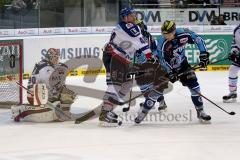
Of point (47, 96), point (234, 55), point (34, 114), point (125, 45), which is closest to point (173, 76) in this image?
point (125, 45)

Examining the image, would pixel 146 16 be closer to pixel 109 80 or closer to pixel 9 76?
pixel 9 76

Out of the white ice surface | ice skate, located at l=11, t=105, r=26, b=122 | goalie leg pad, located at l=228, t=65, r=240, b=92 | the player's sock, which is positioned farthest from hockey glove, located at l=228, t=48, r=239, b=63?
ice skate, located at l=11, t=105, r=26, b=122

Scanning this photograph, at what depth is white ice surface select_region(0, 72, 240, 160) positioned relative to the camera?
5.27 metres

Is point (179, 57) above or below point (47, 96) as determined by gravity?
above

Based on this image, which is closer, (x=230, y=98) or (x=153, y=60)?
(x=153, y=60)

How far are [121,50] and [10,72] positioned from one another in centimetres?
221

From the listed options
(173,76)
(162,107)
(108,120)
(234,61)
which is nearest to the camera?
(108,120)

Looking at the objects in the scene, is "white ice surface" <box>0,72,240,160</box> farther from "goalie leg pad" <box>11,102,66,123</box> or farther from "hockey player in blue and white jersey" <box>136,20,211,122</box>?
"hockey player in blue and white jersey" <box>136,20,211,122</box>

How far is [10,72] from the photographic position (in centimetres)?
862

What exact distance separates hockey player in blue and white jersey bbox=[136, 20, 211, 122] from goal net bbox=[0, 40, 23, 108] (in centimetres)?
216

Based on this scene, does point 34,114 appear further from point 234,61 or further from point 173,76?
point 234,61

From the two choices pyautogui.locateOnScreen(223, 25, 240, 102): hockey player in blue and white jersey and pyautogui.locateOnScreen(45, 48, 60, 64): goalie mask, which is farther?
pyautogui.locateOnScreen(223, 25, 240, 102): hockey player in blue and white jersey

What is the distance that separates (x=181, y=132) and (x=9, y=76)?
318 cm

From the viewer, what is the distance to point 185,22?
1423 centimetres
